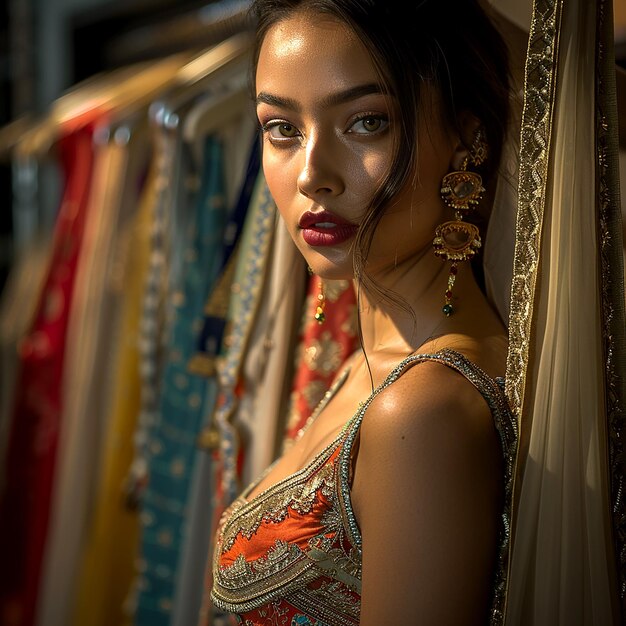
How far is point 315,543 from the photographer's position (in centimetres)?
87

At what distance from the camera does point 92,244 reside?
6.17 ft

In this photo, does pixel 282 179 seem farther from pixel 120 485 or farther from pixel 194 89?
pixel 120 485

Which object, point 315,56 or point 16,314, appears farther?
point 16,314

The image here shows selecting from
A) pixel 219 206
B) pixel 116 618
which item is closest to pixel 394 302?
pixel 219 206

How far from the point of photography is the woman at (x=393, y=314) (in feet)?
2.42

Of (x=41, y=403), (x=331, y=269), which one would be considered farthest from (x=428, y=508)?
(x=41, y=403)

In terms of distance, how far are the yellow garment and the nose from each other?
3.11 ft

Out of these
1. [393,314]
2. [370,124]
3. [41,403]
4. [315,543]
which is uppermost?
[41,403]

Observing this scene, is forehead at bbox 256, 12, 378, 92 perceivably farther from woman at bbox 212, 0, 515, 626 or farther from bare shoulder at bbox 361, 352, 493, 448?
bare shoulder at bbox 361, 352, 493, 448

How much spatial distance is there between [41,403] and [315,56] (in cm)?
139

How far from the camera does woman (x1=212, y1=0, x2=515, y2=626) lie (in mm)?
738

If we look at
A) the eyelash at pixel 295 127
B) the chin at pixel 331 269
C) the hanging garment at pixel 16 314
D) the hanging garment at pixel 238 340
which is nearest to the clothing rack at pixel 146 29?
the hanging garment at pixel 16 314

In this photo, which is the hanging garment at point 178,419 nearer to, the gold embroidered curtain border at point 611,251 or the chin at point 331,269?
the chin at point 331,269

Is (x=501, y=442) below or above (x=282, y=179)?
below
